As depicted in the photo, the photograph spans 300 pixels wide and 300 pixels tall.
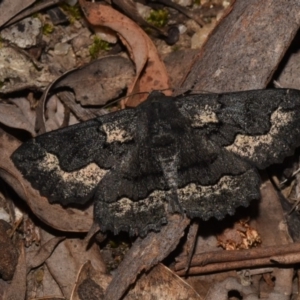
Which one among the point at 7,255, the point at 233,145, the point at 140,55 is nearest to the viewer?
the point at 233,145

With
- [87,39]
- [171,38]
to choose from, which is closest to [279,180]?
Result: [171,38]

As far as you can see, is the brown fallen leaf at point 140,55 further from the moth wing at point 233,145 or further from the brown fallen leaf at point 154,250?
the brown fallen leaf at point 154,250

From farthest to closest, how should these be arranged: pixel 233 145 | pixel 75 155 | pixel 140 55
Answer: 1. pixel 140 55
2. pixel 75 155
3. pixel 233 145

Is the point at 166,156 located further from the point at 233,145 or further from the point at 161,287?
the point at 161,287

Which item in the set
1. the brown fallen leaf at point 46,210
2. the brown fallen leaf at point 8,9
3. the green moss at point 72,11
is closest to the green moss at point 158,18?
the green moss at point 72,11

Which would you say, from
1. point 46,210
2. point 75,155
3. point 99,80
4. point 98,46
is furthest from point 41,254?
point 98,46

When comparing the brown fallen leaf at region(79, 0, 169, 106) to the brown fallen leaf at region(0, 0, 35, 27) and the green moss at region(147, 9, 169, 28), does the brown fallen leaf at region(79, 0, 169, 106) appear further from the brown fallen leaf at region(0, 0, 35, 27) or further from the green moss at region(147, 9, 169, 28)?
the brown fallen leaf at region(0, 0, 35, 27)
